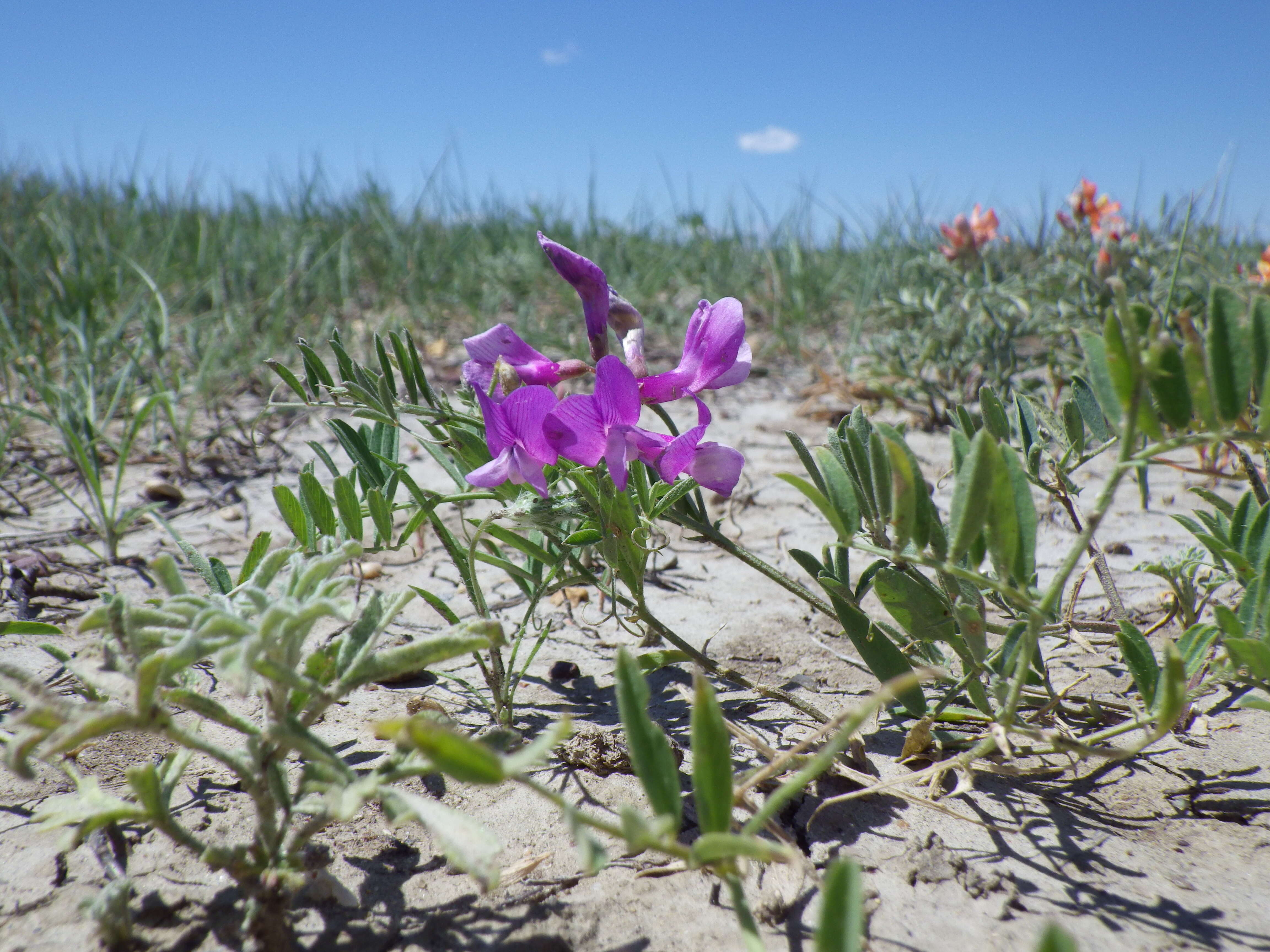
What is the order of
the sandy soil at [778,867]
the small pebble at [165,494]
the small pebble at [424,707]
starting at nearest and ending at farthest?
the sandy soil at [778,867] < the small pebble at [424,707] < the small pebble at [165,494]

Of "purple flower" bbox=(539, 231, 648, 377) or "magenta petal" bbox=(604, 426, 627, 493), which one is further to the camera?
"purple flower" bbox=(539, 231, 648, 377)

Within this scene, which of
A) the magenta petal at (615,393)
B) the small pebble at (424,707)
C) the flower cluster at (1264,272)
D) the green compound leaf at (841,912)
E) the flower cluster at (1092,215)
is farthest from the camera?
the flower cluster at (1092,215)

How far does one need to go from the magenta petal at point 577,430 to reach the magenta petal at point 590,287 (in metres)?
0.20

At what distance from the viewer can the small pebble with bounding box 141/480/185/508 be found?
2.20 m

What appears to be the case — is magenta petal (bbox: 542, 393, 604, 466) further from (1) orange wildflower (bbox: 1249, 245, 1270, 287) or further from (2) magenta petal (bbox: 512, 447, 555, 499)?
(1) orange wildflower (bbox: 1249, 245, 1270, 287)

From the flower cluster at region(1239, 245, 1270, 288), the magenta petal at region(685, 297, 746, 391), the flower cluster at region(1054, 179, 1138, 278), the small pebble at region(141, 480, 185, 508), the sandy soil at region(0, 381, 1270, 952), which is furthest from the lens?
the flower cluster at region(1054, 179, 1138, 278)

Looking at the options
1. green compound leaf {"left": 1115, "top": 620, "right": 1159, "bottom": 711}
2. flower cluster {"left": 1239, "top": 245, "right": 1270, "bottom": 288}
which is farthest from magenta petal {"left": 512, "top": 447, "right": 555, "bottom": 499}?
flower cluster {"left": 1239, "top": 245, "right": 1270, "bottom": 288}

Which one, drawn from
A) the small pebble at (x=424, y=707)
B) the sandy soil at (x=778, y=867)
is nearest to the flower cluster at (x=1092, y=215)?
the sandy soil at (x=778, y=867)

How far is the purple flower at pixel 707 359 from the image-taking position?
1102mm

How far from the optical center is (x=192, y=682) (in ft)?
2.96

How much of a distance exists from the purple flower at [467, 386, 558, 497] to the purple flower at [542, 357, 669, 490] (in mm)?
13

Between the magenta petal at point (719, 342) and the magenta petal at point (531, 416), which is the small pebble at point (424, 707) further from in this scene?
the magenta petal at point (719, 342)

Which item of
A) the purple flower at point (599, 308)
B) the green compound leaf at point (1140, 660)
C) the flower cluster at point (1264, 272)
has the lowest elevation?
the green compound leaf at point (1140, 660)

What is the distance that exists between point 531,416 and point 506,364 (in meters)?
0.19
